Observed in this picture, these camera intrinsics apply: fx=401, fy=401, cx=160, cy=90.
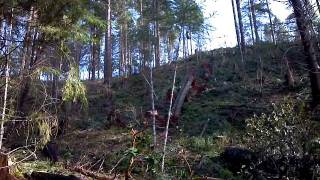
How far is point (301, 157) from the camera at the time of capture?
869cm

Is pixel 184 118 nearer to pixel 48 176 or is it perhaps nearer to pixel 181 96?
pixel 181 96

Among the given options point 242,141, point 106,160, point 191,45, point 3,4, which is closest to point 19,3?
point 3,4

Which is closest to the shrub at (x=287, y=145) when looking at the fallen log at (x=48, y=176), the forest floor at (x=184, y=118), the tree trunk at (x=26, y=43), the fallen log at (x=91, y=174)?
the forest floor at (x=184, y=118)

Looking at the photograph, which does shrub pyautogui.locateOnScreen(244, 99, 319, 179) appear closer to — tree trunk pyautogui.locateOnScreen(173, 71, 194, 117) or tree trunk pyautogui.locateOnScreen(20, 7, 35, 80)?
tree trunk pyautogui.locateOnScreen(20, 7, 35, 80)

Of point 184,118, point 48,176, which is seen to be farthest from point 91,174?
point 184,118

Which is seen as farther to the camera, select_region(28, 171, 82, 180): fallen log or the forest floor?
the forest floor

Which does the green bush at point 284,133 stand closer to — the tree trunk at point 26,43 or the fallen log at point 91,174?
the fallen log at point 91,174

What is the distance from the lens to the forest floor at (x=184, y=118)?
11.0 meters

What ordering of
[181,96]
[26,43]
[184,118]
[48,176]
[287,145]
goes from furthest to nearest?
[181,96] < [184,118] < [287,145] < [26,43] < [48,176]

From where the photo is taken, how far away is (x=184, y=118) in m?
16.4

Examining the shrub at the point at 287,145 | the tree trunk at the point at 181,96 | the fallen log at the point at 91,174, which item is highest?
the tree trunk at the point at 181,96

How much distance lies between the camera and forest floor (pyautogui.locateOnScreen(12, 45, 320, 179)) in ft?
36.1

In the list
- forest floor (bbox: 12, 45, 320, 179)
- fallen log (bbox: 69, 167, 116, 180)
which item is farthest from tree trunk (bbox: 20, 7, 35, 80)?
fallen log (bbox: 69, 167, 116, 180)

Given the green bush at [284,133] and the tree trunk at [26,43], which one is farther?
the green bush at [284,133]
